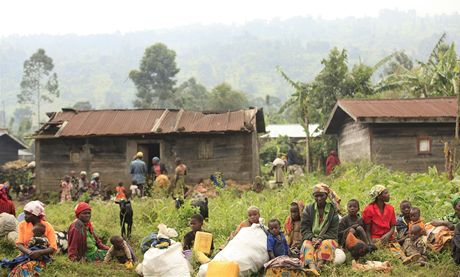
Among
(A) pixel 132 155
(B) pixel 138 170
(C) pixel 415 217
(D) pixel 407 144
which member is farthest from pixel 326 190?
(A) pixel 132 155

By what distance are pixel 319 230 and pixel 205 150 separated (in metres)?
9.98

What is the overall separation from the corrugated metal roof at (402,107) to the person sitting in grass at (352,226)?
29.5 ft

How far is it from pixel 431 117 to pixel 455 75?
4921 millimetres

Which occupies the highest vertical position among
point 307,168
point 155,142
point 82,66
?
point 82,66

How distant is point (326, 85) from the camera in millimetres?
24141

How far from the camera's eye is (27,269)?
640cm

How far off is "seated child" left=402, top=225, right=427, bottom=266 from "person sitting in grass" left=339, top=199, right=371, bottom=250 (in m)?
0.54

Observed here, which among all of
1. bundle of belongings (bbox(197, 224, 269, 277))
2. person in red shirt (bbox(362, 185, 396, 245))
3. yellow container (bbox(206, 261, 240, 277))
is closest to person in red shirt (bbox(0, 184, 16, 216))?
bundle of belongings (bbox(197, 224, 269, 277))

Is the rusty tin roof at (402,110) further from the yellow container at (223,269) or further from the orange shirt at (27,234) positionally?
the orange shirt at (27,234)

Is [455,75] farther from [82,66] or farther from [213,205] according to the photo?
[82,66]

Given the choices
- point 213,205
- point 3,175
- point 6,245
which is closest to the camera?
point 6,245

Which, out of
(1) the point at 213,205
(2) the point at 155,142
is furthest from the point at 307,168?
(1) the point at 213,205

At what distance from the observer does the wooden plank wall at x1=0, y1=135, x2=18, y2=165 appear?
28719mm

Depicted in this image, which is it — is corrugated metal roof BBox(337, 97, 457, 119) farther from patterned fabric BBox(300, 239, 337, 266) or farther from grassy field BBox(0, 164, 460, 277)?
patterned fabric BBox(300, 239, 337, 266)
